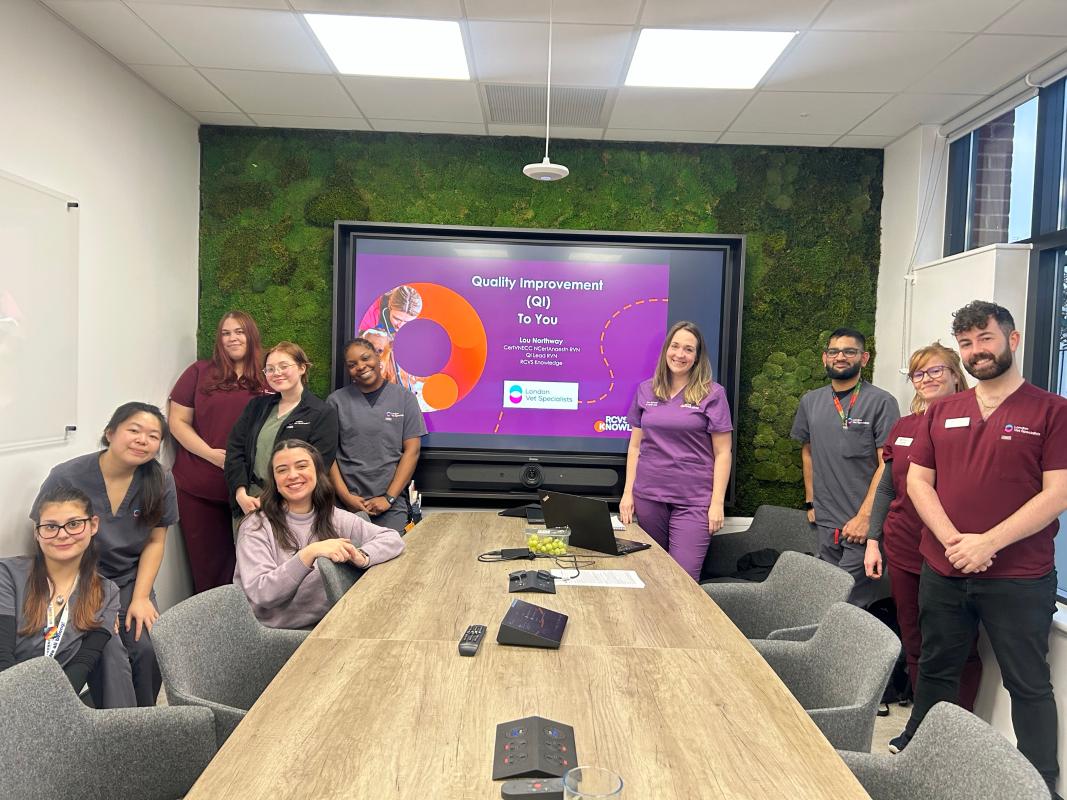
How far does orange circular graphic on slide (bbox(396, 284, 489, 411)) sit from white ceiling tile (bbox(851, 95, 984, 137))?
2562 millimetres

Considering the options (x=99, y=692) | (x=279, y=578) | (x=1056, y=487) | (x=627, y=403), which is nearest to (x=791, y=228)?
(x=627, y=403)

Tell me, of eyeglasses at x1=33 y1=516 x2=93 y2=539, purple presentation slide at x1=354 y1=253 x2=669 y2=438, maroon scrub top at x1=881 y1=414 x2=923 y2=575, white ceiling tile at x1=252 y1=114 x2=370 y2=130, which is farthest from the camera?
purple presentation slide at x1=354 y1=253 x2=669 y2=438

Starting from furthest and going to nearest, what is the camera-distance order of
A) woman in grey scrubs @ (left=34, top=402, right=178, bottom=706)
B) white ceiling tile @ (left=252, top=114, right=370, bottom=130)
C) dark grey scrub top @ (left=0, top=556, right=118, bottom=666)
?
white ceiling tile @ (left=252, top=114, right=370, bottom=130) < woman in grey scrubs @ (left=34, top=402, right=178, bottom=706) < dark grey scrub top @ (left=0, top=556, right=118, bottom=666)

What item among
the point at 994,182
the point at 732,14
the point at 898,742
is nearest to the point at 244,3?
the point at 732,14

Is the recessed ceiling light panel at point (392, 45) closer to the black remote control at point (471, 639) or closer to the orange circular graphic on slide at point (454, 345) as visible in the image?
the orange circular graphic on slide at point (454, 345)

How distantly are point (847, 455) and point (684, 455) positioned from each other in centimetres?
87

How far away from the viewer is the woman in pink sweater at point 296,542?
8.33 feet

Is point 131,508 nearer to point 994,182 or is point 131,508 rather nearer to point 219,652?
point 219,652

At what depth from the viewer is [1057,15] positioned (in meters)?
2.94

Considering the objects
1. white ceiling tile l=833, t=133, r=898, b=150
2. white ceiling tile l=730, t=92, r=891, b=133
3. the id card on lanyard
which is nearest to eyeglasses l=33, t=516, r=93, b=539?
the id card on lanyard

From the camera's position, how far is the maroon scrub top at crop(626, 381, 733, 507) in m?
3.75

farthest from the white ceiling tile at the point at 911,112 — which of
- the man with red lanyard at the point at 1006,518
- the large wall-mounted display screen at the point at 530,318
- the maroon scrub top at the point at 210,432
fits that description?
the maroon scrub top at the point at 210,432

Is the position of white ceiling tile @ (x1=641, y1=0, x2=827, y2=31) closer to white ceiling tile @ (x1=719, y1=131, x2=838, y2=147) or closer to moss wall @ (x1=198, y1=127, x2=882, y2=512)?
white ceiling tile @ (x1=719, y1=131, x2=838, y2=147)

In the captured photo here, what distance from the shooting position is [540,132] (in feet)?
15.1
